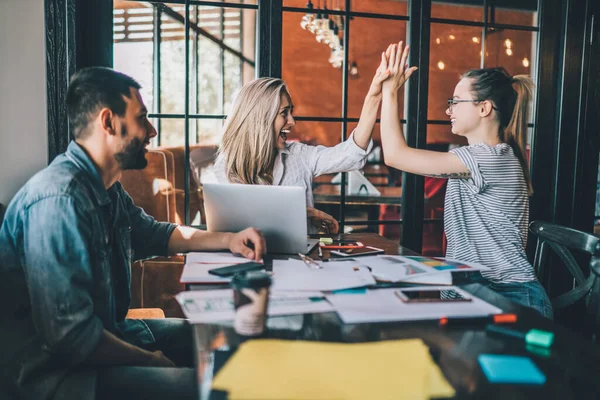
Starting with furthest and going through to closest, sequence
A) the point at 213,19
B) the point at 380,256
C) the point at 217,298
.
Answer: the point at 213,19 < the point at 380,256 < the point at 217,298

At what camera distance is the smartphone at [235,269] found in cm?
134

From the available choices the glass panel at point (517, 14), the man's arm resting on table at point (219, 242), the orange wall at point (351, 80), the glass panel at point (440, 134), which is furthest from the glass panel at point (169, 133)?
the glass panel at point (440, 134)

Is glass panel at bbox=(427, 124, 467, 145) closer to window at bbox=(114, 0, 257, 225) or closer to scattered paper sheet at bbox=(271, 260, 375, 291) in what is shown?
window at bbox=(114, 0, 257, 225)

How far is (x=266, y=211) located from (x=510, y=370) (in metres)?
0.98

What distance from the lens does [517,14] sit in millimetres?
3326

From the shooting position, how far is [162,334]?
1704mm

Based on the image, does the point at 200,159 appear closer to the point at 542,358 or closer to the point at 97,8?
the point at 97,8

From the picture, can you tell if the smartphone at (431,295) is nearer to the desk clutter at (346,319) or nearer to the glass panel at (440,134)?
the desk clutter at (346,319)

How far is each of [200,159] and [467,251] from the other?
2.62m

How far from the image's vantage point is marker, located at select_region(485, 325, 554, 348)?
0.94 metres

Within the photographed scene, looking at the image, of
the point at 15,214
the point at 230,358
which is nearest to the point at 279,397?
the point at 230,358

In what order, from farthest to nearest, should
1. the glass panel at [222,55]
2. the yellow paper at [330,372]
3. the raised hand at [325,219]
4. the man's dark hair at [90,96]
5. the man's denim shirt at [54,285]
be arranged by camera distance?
→ the glass panel at [222,55], the raised hand at [325,219], the man's dark hair at [90,96], the man's denim shirt at [54,285], the yellow paper at [330,372]

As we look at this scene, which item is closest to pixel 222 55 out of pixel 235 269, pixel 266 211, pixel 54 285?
pixel 266 211

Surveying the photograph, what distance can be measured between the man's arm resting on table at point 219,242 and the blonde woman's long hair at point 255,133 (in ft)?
2.00
